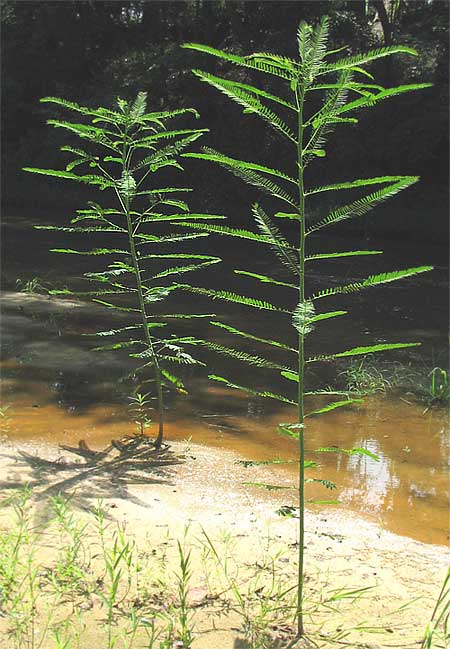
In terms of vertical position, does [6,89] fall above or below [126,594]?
above

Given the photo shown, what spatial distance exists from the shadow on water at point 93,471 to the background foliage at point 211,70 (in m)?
9.85

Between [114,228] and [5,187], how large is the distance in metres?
14.6

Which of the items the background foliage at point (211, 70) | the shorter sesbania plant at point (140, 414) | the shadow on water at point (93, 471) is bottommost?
the shorter sesbania plant at point (140, 414)

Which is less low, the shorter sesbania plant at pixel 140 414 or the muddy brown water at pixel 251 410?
the shorter sesbania plant at pixel 140 414

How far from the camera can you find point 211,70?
14.6m

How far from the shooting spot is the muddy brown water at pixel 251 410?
3988 mm

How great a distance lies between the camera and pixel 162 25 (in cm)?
1612

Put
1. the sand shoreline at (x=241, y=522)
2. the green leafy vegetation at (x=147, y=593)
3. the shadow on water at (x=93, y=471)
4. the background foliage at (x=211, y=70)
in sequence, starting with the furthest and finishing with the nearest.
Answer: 1. the background foliage at (x=211, y=70)
2. the shadow on water at (x=93, y=471)
3. the sand shoreline at (x=241, y=522)
4. the green leafy vegetation at (x=147, y=593)

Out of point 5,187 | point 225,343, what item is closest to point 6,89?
point 5,187

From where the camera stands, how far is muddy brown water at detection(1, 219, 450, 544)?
13.1 ft

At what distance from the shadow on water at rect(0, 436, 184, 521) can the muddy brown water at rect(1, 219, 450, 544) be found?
209 mm

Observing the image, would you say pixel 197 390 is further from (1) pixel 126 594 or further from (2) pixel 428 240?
(2) pixel 428 240

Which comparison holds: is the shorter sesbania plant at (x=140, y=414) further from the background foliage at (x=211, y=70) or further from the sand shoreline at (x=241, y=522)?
the background foliage at (x=211, y=70)

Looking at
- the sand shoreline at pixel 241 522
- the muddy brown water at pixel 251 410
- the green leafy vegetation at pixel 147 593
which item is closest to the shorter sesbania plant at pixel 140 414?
the muddy brown water at pixel 251 410
